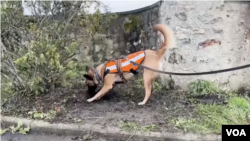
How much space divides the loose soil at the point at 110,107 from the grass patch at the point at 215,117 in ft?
0.45

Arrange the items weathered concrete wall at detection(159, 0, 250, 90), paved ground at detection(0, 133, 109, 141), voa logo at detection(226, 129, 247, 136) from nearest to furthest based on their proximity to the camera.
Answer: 1. voa logo at detection(226, 129, 247, 136)
2. paved ground at detection(0, 133, 109, 141)
3. weathered concrete wall at detection(159, 0, 250, 90)

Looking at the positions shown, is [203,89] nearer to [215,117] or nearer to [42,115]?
[215,117]

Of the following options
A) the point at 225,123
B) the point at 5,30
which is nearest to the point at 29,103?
the point at 5,30

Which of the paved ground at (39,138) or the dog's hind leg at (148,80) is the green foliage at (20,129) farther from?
the dog's hind leg at (148,80)

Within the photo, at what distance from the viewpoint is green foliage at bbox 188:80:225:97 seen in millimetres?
4412

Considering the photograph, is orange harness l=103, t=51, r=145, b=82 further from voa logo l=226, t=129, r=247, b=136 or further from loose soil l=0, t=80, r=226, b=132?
voa logo l=226, t=129, r=247, b=136

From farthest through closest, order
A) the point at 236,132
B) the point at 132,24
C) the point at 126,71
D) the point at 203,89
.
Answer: the point at 132,24, the point at 203,89, the point at 126,71, the point at 236,132

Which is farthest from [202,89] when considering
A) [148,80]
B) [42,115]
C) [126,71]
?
[42,115]

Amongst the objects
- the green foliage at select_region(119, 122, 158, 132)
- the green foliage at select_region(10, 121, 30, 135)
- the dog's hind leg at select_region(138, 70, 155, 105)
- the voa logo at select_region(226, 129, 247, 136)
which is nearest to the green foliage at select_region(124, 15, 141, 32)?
the dog's hind leg at select_region(138, 70, 155, 105)

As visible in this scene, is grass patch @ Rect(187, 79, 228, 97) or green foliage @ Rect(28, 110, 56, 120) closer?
green foliage @ Rect(28, 110, 56, 120)

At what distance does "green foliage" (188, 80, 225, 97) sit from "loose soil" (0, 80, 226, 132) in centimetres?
16

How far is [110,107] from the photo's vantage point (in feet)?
12.4

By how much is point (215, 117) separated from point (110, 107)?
1299 mm

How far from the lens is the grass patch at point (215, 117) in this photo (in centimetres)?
316
